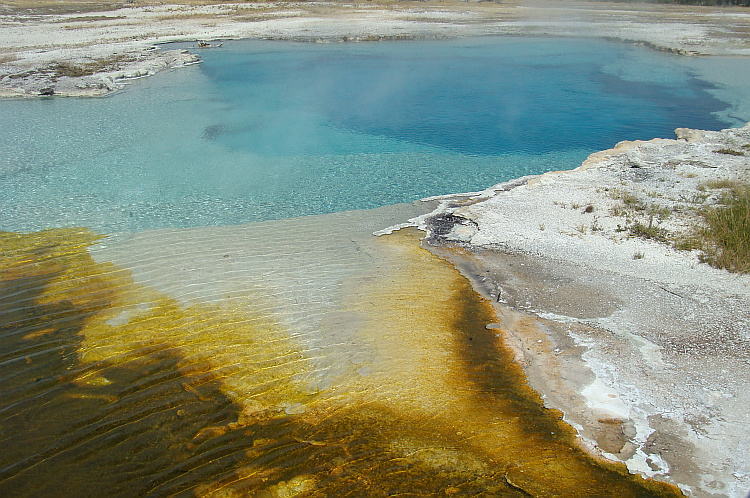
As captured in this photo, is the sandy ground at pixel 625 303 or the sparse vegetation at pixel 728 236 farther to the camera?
the sparse vegetation at pixel 728 236

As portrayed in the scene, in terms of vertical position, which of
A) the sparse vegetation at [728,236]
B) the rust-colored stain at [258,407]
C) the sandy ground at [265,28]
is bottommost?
the rust-colored stain at [258,407]

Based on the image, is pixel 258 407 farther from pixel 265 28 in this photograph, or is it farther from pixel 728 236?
pixel 265 28

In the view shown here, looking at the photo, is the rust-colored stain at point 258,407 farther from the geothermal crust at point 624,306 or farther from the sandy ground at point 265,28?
the sandy ground at point 265,28

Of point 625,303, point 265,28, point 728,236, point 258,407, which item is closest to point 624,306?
point 625,303

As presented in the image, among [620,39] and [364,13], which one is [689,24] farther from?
[364,13]

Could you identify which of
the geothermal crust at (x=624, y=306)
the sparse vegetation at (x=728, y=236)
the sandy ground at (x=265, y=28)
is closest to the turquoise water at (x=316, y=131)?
the sandy ground at (x=265, y=28)

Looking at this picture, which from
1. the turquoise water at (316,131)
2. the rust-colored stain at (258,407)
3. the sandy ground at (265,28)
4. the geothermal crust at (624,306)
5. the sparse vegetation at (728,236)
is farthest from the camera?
the sandy ground at (265,28)

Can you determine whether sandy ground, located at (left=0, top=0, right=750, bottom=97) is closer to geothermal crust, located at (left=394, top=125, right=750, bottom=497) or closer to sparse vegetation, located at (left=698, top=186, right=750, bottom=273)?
geothermal crust, located at (left=394, top=125, right=750, bottom=497)
